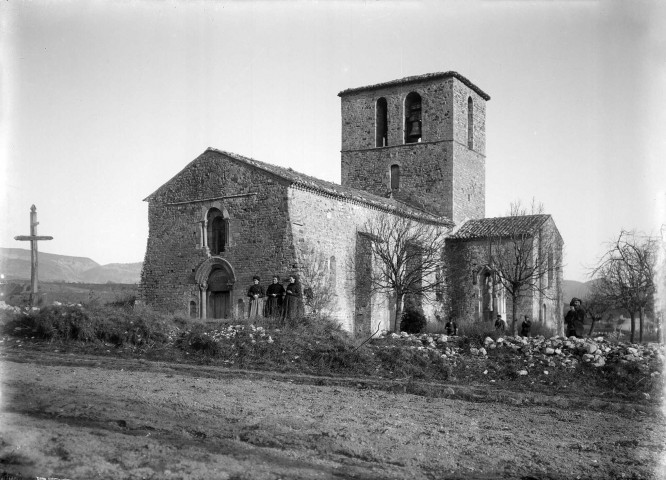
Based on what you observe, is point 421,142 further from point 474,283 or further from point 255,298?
point 255,298

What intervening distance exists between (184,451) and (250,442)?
84 cm

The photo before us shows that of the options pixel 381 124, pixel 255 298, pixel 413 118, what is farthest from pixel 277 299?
pixel 381 124

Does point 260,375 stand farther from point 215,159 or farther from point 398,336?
point 215,159

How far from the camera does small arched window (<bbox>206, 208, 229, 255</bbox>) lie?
81.0 ft

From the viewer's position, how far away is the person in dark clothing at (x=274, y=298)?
2070 centimetres

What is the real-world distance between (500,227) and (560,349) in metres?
17.4

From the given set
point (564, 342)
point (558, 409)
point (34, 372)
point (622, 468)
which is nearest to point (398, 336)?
point (564, 342)

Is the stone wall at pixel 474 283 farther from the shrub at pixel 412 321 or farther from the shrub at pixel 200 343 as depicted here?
the shrub at pixel 200 343

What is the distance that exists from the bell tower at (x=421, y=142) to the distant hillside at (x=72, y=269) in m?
70.3

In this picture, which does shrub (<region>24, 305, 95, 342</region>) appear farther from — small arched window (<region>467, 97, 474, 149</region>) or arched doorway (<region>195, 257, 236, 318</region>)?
small arched window (<region>467, 97, 474, 149</region>)

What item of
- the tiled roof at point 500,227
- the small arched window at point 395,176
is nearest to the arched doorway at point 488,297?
the tiled roof at point 500,227

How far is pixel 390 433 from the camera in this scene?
7957mm

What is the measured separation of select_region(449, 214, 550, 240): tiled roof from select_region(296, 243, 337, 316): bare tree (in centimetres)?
940

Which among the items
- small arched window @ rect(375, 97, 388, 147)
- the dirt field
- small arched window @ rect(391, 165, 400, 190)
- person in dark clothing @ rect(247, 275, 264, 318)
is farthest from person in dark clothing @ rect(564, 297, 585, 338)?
small arched window @ rect(375, 97, 388, 147)
